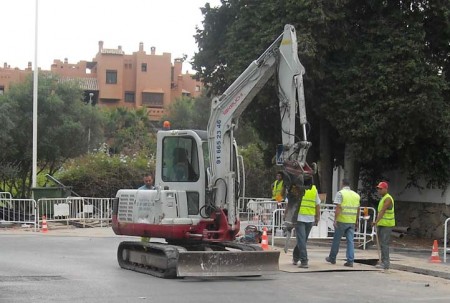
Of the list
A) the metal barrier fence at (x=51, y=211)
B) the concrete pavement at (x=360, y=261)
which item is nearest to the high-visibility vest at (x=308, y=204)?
the concrete pavement at (x=360, y=261)

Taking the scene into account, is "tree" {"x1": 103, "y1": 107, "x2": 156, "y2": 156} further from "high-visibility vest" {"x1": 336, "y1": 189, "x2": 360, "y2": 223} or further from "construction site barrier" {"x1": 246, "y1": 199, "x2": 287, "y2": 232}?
"high-visibility vest" {"x1": 336, "y1": 189, "x2": 360, "y2": 223}

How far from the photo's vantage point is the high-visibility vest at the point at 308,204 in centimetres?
1386

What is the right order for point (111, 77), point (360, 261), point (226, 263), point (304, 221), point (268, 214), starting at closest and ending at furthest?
point (226, 263) < point (304, 221) < point (360, 261) < point (268, 214) < point (111, 77)

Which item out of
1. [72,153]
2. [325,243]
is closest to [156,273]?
[325,243]

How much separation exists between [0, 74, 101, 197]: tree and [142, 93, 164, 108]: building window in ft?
129

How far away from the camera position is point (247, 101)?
13305 mm

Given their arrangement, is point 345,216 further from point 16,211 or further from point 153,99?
point 153,99

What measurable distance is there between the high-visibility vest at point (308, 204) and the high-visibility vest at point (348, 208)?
831mm

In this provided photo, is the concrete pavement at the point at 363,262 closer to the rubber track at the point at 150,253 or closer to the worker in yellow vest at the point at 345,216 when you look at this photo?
the worker in yellow vest at the point at 345,216

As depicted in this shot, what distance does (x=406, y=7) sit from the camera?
22.1 m

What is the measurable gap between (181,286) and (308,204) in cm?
386

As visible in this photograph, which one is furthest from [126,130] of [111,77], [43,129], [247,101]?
[247,101]

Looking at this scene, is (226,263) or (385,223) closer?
(226,263)

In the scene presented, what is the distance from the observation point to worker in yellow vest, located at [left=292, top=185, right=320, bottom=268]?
13695mm
